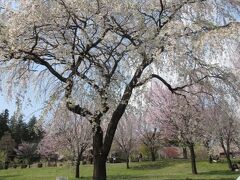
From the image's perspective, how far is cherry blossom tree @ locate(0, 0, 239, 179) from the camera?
14.5 meters

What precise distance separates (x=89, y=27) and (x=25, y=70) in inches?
138

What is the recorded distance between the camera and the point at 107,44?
1662 cm

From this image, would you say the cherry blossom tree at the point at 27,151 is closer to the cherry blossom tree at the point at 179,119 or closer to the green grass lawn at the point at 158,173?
the green grass lawn at the point at 158,173

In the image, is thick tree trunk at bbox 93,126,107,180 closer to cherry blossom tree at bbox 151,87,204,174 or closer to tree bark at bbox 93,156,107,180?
tree bark at bbox 93,156,107,180

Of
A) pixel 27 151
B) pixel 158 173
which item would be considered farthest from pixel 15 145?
pixel 158 173

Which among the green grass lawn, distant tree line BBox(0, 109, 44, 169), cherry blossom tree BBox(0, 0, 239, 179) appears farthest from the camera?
distant tree line BBox(0, 109, 44, 169)

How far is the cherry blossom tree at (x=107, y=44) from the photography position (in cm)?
1449

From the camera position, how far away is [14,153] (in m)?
79.8

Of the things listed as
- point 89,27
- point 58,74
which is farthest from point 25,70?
point 89,27

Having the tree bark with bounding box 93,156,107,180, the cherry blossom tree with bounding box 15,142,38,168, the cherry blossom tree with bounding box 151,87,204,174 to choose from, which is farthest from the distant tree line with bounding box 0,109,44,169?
the tree bark with bounding box 93,156,107,180

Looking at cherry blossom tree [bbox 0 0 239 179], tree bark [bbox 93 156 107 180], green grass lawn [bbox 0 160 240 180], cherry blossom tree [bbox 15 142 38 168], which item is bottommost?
tree bark [bbox 93 156 107 180]

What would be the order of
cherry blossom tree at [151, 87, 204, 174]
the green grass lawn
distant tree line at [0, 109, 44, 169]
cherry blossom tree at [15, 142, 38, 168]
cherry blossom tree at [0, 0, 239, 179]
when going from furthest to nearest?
cherry blossom tree at [15, 142, 38, 168] → distant tree line at [0, 109, 44, 169] → cherry blossom tree at [151, 87, 204, 174] → the green grass lawn → cherry blossom tree at [0, 0, 239, 179]

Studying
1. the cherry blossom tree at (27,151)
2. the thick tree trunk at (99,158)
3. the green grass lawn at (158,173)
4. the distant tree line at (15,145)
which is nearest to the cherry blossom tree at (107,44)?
the thick tree trunk at (99,158)

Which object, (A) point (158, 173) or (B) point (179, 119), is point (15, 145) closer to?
(A) point (158, 173)
